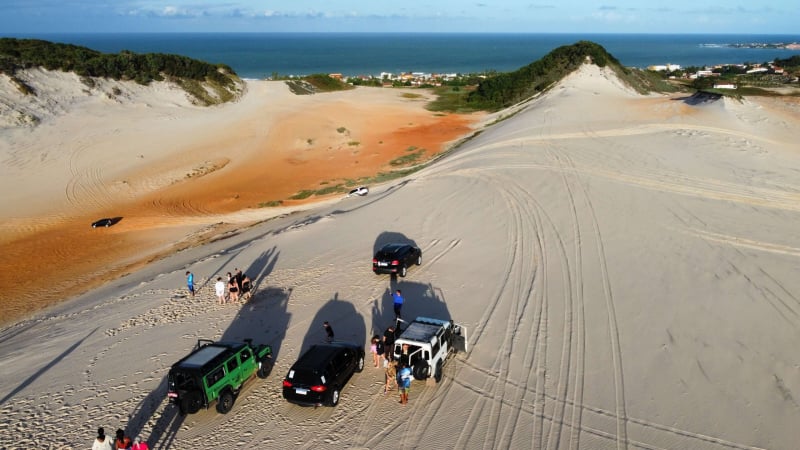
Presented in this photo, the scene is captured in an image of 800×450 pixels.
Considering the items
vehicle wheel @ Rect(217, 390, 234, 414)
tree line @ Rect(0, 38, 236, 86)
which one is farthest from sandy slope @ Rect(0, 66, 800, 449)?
tree line @ Rect(0, 38, 236, 86)

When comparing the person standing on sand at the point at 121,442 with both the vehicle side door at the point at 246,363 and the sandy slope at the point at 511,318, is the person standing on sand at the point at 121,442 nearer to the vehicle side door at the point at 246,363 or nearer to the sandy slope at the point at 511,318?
the sandy slope at the point at 511,318

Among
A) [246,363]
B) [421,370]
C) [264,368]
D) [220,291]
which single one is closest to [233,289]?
[220,291]

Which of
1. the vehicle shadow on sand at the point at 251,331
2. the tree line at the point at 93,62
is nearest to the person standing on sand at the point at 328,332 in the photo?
the vehicle shadow on sand at the point at 251,331

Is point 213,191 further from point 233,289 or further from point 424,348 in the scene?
point 424,348

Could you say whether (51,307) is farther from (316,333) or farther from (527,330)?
(527,330)

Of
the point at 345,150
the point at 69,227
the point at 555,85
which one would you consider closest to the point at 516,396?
the point at 69,227

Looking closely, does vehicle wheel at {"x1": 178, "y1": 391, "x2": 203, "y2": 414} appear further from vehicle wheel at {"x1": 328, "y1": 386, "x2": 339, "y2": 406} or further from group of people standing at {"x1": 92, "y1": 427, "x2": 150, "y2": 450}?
vehicle wheel at {"x1": 328, "y1": 386, "x2": 339, "y2": 406}
